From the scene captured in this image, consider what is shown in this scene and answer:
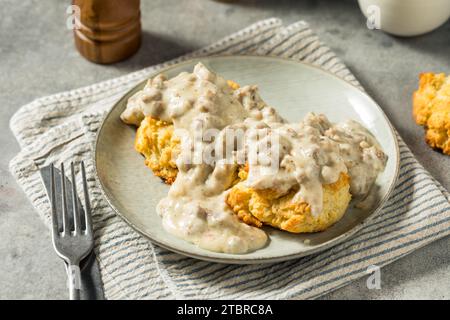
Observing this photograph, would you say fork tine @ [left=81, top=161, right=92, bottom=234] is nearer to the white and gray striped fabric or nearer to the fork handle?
the white and gray striped fabric

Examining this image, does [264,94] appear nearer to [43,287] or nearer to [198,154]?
[198,154]

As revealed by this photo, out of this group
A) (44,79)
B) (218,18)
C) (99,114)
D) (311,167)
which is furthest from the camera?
(218,18)

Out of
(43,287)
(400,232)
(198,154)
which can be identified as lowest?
(43,287)

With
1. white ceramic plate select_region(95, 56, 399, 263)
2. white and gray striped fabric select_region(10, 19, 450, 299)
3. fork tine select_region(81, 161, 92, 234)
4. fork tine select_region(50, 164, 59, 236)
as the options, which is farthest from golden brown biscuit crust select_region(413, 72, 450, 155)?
fork tine select_region(50, 164, 59, 236)

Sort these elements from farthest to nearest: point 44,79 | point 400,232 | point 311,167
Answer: point 44,79, point 400,232, point 311,167

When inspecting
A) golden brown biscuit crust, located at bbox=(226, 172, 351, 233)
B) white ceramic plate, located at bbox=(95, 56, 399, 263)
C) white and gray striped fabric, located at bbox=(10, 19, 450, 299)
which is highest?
golden brown biscuit crust, located at bbox=(226, 172, 351, 233)

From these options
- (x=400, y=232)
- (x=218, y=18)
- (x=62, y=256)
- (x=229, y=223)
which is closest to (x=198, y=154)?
(x=229, y=223)
